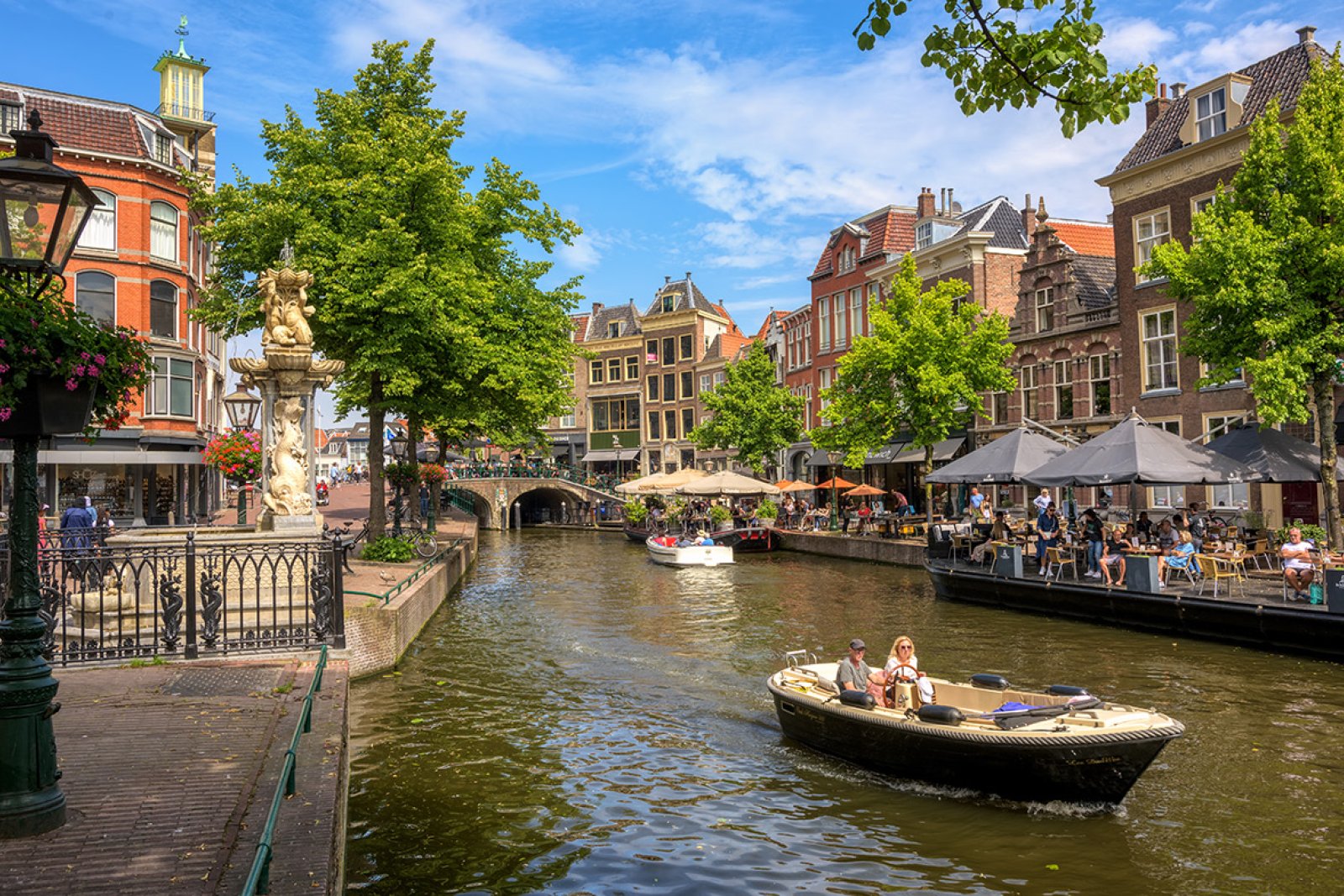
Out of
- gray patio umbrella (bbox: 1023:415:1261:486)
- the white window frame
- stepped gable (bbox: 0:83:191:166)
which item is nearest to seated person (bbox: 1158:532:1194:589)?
gray patio umbrella (bbox: 1023:415:1261:486)

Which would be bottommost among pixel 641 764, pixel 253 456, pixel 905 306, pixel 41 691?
pixel 641 764

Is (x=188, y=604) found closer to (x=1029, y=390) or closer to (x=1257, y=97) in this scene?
(x=1257, y=97)

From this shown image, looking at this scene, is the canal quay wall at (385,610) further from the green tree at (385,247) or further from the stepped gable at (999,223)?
the stepped gable at (999,223)

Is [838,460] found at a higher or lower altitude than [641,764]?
higher

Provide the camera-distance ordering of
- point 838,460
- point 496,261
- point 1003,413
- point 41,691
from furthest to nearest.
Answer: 1. point 838,460
2. point 1003,413
3. point 496,261
4. point 41,691


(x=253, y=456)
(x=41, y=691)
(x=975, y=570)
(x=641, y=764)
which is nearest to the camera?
(x=41, y=691)

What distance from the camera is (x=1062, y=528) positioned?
85.7ft

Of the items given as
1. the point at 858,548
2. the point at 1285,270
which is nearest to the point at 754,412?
the point at 858,548

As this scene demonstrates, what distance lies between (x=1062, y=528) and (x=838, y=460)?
66.3 ft

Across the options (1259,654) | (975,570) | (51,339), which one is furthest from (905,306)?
(51,339)

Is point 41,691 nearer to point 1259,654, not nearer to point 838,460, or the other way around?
point 1259,654

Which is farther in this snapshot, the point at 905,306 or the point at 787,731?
the point at 905,306

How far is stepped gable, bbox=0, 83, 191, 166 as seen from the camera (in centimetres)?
3422

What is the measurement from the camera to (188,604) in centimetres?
1138
